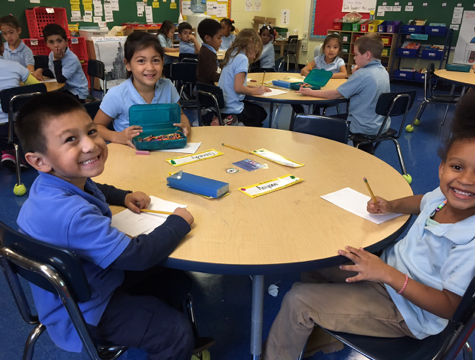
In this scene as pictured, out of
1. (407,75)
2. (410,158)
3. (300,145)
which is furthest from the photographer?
(407,75)

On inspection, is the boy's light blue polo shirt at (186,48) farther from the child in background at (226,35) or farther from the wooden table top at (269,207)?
the wooden table top at (269,207)

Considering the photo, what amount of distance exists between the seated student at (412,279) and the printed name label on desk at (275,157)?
0.45 m

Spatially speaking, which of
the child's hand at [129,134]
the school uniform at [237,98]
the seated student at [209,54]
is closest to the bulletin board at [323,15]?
the seated student at [209,54]

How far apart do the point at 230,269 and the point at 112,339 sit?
41 cm

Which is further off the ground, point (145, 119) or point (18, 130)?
point (18, 130)

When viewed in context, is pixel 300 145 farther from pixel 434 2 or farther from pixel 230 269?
A: pixel 434 2

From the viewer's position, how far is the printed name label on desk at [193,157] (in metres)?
1.56

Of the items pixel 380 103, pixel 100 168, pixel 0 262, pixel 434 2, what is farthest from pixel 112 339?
pixel 434 2

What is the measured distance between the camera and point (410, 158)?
3754 mm

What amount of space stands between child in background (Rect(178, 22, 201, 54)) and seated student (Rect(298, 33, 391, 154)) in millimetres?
3373

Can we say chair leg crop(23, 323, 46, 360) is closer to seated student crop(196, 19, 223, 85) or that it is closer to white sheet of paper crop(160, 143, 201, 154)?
white sheet of paper crop(160, 143, 201, 154)

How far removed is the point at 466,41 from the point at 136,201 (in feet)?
26.2

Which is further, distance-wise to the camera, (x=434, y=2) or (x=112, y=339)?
(x=434, y=2)

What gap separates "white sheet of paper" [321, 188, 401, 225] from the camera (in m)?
1.15
